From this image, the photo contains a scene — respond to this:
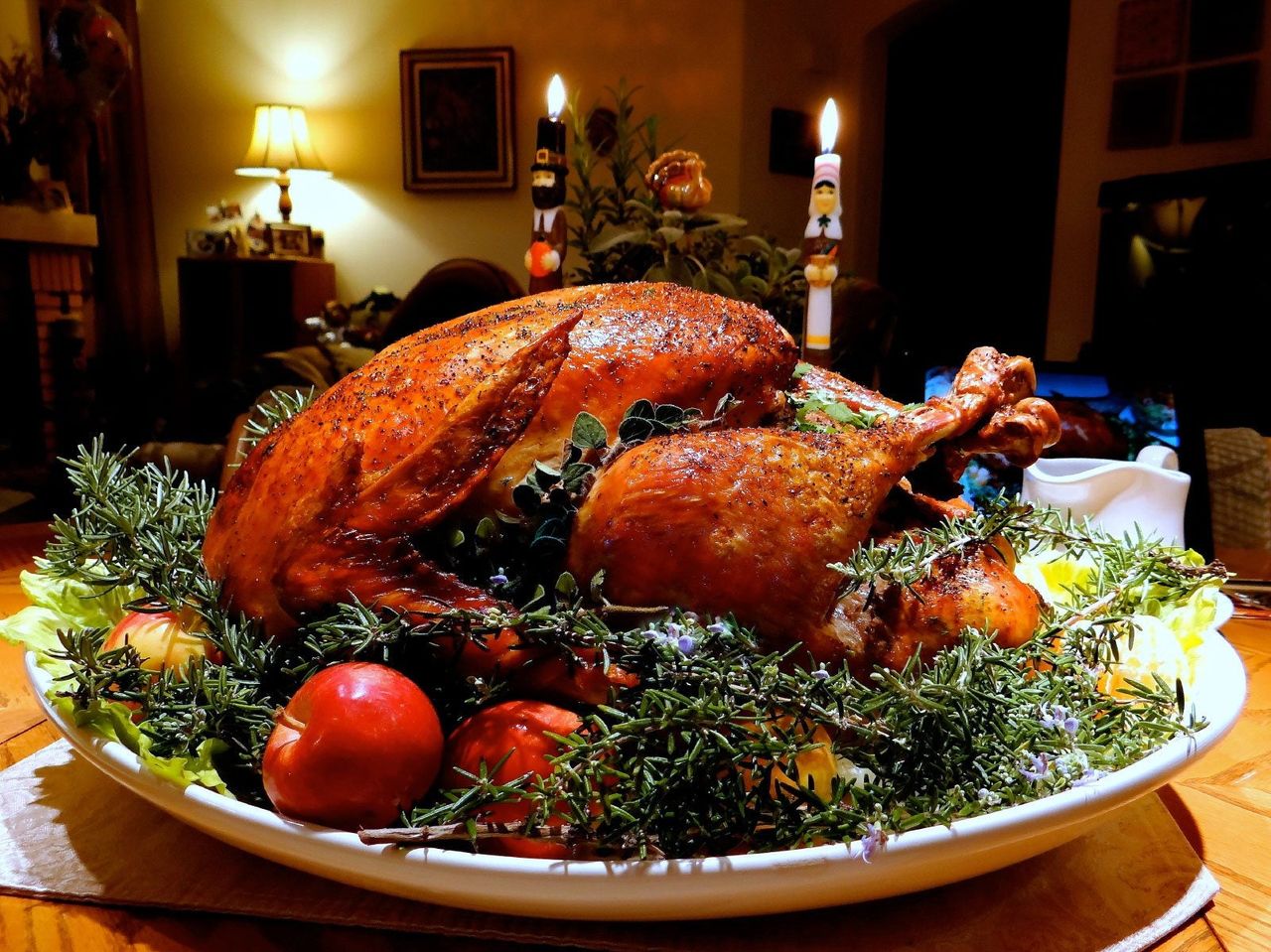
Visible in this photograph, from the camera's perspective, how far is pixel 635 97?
5.61 m

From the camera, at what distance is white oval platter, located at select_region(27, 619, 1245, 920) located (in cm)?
55

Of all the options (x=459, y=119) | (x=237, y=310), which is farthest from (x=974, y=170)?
(x=237, y=310)

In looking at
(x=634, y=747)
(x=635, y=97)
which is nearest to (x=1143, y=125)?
(x=635, y=97)

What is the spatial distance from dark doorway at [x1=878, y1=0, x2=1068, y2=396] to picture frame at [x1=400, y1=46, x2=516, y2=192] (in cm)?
235

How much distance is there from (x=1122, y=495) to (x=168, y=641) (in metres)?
1.13

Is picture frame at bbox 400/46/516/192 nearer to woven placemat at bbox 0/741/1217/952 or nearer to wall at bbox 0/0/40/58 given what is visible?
wall at bbox 0/0/40/58

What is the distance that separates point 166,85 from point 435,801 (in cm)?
693

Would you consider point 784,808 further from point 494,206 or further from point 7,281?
point 494,206

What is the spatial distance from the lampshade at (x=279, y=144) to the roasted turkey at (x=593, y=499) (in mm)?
5497

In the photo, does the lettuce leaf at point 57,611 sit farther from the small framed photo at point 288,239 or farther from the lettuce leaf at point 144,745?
the small framed photo at point 288,239

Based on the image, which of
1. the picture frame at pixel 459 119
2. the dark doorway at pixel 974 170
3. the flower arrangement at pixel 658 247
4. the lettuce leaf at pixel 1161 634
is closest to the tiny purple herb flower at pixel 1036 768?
the lettuce leaf at pixel 1161 634

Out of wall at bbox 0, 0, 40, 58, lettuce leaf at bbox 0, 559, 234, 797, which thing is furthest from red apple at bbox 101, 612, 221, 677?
wall at bbox 0, 0, 40, 58

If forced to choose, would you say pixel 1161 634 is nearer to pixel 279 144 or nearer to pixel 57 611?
pixel 57 611

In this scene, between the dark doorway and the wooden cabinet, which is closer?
the dark doorway
